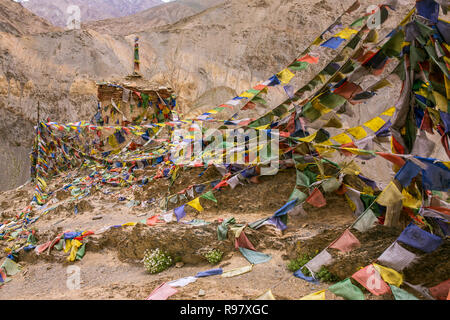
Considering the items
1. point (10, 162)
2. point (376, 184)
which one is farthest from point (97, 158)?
point (10, 162)

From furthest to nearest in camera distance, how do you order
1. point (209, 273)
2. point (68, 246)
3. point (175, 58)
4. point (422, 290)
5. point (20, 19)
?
point (20, 19), point (175, 58), point (68, 246), point (209, 273), point (422, 290)

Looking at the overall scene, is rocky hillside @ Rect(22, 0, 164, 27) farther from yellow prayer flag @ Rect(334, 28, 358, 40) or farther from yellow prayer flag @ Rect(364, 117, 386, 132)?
yellow prayer flag @ Rect(364, 117, 386, 132)

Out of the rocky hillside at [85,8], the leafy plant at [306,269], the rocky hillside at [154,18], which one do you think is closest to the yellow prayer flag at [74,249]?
the leafy plant at [306,269]

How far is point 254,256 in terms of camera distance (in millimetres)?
3955

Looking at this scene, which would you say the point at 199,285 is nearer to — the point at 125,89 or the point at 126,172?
the point at 126,172

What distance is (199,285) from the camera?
→ 3.45 m

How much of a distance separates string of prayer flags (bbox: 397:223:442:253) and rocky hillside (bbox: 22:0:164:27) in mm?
60124

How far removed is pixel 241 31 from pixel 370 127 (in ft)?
85.3

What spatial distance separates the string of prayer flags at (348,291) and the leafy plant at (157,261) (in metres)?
2.54

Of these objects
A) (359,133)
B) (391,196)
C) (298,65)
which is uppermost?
(298,65)

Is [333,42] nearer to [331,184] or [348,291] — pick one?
[331,184]

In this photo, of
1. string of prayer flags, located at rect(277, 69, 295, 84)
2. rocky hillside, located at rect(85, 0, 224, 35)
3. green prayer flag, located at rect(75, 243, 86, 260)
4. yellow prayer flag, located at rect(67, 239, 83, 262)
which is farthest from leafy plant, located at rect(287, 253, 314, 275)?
Result: rocky hillside, located at rect(85, 0, 224, 35)

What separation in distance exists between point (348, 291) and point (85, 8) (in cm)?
6953

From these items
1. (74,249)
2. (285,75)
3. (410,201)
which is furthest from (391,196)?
(74,249)
